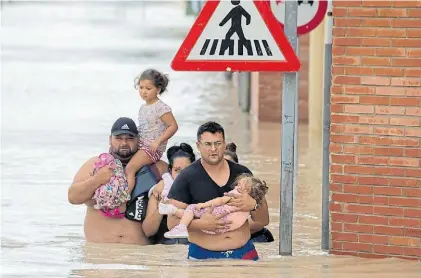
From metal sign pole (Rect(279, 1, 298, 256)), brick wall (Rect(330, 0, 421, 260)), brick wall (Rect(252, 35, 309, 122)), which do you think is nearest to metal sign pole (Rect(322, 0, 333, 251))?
brick wall (Rect(330, 0, 421, 260))

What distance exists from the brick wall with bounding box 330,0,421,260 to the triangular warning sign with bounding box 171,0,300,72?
0.89m

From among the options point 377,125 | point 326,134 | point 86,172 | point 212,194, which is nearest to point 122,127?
point 86,172

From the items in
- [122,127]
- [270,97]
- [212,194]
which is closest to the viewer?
[212,194]

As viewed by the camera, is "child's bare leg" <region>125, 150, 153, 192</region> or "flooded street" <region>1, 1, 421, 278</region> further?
"child's bare leg" <region>125, 150, 153, 192</region>

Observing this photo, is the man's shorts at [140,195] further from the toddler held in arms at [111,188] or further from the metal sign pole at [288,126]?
the metal sign pole at [288,126]

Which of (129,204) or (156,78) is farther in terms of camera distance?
(156,78)

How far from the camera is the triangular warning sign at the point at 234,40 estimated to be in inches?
375

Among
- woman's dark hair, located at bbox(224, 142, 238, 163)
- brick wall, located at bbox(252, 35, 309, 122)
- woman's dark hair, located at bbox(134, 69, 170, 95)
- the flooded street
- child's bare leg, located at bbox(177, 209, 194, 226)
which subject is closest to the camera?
child's bare leg, located at bbox(177, 209, 194, 226)

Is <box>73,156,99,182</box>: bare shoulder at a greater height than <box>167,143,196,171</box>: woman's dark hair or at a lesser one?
lesser

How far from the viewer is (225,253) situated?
9.60m

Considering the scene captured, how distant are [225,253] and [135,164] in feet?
5.80

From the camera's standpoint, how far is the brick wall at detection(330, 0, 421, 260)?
10219 millimetres

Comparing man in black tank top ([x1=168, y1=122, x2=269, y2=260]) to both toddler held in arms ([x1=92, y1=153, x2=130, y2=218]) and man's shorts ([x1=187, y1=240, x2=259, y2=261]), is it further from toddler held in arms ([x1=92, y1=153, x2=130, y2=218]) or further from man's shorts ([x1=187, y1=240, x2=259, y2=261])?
toddler held in arms ([x1=92, y1=153, x2=130, y2=218])

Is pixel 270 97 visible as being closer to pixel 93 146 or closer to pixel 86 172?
pixel 93 146
